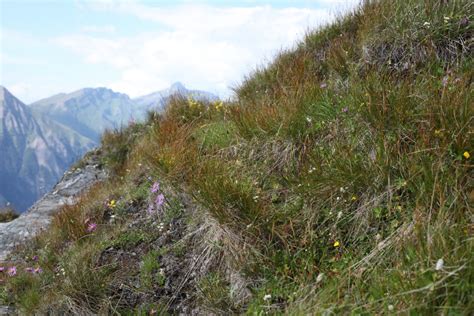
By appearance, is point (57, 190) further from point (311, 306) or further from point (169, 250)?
point (311, 306)

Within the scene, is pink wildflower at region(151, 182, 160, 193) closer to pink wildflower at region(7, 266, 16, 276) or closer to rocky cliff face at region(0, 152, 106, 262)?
pink wildflower at region(7, 266, 16, 276)

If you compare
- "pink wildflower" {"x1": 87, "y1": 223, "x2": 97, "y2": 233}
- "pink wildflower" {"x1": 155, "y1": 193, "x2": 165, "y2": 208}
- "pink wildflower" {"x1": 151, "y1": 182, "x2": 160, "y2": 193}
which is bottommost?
"pink wildflower" {"x1": 87, "y1": 223, "x2": 97, "y2": 233}

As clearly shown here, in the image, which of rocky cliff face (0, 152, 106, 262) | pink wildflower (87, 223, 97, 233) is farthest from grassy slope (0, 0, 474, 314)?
rocky cliff face (0, 152, 106, 262)

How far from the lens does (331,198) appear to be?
10.9 ft

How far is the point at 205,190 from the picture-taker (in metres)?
3.78

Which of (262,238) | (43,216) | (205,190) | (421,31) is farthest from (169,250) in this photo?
(43,216)

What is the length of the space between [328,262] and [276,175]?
1.29 metres

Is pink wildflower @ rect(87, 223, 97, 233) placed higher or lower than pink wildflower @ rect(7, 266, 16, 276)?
higher

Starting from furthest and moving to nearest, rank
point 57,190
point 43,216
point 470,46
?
point 57,190 < point 43,216 < point 470,46

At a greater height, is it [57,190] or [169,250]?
[57,190]

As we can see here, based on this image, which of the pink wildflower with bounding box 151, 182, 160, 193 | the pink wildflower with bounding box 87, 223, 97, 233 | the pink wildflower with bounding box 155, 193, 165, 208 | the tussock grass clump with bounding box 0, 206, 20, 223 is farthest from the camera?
the tussock grass clump with bounding box 0, 206, 20, 223

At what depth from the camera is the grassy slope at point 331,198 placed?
240cm

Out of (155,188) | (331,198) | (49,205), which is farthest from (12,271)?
(331,198)

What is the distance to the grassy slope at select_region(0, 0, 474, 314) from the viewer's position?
94.3 inches
